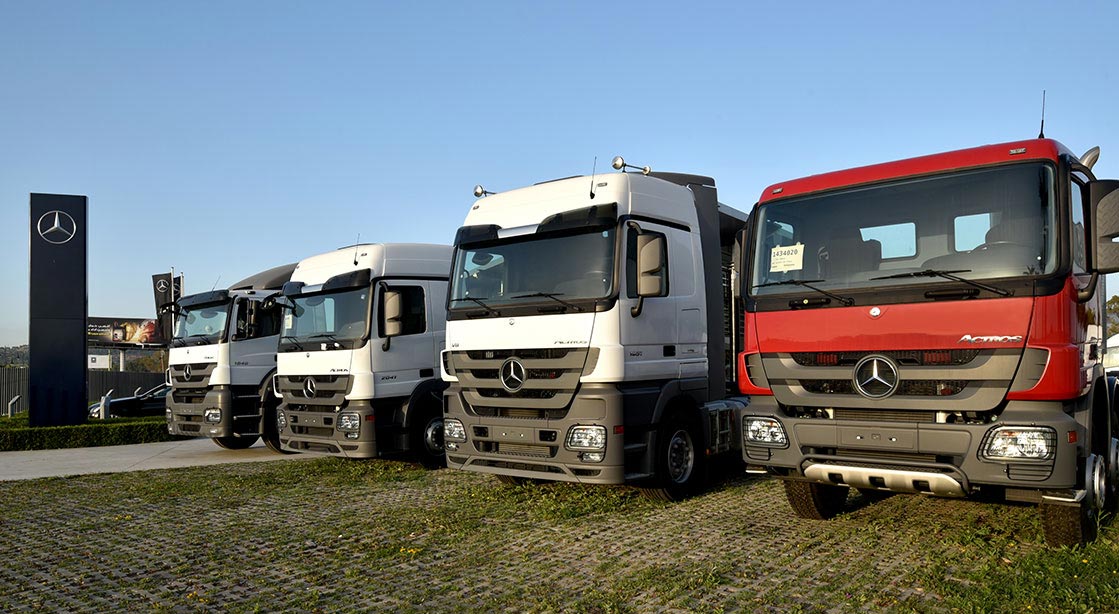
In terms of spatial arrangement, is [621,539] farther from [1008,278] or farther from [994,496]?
[1008,278]

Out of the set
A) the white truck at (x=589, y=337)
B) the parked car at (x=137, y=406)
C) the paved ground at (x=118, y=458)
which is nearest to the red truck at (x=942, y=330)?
the white truck at (x=589, y=337)

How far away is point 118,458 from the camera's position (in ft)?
45.9

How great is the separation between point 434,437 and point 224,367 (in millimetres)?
4241

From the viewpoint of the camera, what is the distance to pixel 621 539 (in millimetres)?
6672

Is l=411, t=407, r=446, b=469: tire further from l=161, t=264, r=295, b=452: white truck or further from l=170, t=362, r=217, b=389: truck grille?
l=170, t=362, r=217, b=389: truck grille

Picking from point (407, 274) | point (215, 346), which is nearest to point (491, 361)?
point (407, 274)

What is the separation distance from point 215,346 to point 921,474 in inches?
426

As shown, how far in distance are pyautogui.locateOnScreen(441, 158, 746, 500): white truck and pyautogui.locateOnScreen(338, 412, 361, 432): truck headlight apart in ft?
6.48

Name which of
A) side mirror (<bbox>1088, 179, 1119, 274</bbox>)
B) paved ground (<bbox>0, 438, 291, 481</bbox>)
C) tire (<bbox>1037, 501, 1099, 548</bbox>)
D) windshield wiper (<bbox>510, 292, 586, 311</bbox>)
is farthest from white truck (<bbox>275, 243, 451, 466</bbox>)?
side mirror (<bbox>1088, 179, 1119, 274</bbox>)

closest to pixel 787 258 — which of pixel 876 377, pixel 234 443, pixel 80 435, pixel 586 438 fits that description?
pixel 876 377

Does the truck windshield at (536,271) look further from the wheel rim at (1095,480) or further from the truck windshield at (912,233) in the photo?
the wheel rim at (1095,480)

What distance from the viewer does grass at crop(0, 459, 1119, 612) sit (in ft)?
16.7

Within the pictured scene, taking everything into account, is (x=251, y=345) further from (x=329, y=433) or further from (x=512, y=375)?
(x=512, y=375)

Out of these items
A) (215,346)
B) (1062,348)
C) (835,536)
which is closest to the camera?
(1062,348)
